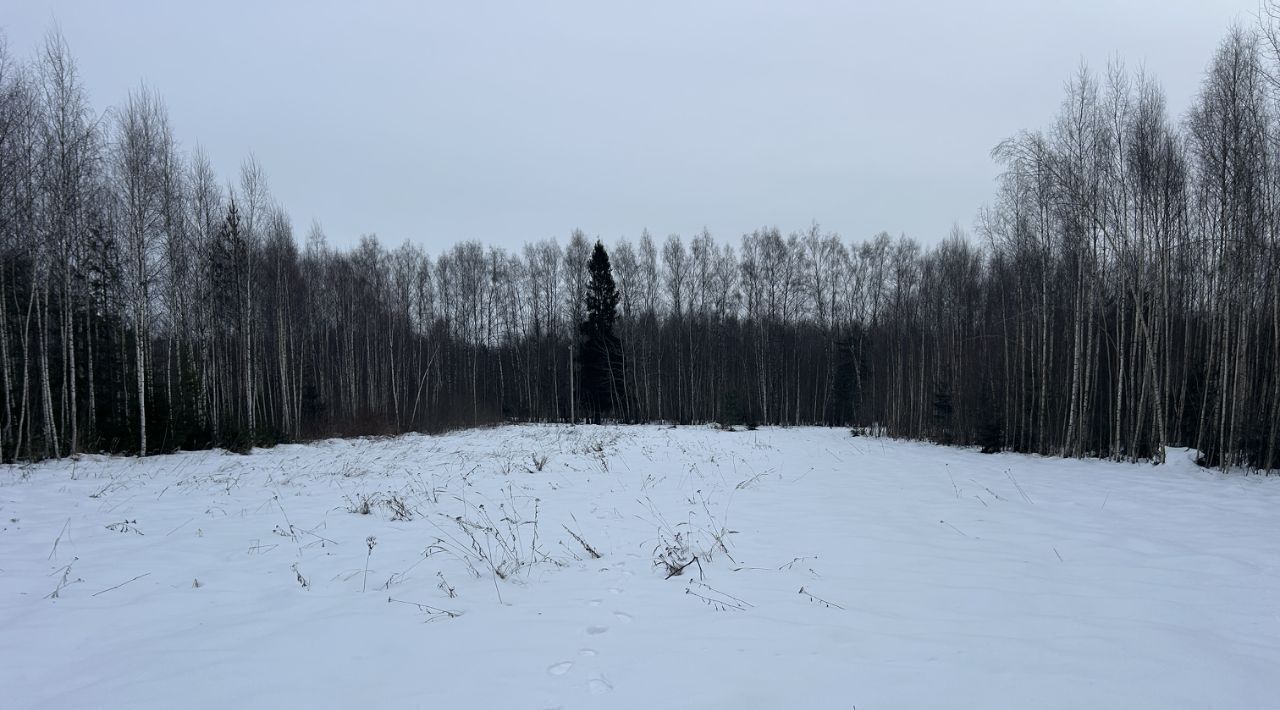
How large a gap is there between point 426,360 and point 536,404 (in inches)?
340

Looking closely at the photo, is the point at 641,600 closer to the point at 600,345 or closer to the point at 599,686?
the point at 599,686

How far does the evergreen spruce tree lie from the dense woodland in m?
0.20

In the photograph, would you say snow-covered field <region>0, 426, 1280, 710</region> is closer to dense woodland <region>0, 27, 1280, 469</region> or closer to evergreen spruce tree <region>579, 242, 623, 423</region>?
dense woodland <region>0, 27, 1280, 469</region>

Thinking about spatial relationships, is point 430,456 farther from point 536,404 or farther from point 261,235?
point 536,404

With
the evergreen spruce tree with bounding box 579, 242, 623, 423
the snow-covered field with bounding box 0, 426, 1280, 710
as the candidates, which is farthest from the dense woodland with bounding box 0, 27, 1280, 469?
the snow-covered field with bounding box 0, 426, 1280, 710

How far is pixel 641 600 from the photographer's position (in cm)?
382

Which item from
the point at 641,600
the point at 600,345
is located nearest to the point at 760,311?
the point at 600,345

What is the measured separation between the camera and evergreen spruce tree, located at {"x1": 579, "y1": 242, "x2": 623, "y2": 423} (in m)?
35.1

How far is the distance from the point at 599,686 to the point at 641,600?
4.12 feet

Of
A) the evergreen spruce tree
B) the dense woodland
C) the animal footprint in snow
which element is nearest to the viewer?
the animal footprint in snow

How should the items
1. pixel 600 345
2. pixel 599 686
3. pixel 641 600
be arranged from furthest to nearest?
1. pixel 600 345
2. pixel 641 600
3. pixel 599 686

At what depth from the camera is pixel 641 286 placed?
Answer: 3844 centimetres

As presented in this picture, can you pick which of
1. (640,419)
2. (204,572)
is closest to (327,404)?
(640,419)

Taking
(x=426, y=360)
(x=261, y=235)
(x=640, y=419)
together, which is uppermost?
(x=261, y=235)
